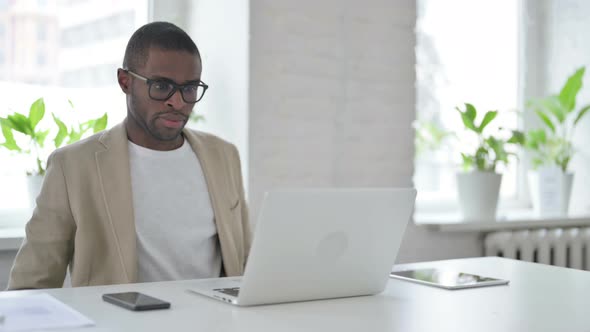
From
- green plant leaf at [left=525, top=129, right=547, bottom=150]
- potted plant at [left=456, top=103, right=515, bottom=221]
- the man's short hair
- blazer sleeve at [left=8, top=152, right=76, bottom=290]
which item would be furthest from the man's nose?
green plant leaf at [left=525, top=129, right=547, bottom=150]

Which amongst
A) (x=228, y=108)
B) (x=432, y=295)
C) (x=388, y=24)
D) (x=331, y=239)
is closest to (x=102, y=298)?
(x=331, y=239)

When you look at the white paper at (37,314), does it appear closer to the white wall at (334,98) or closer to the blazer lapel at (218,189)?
the blazer lapel at (218,189)

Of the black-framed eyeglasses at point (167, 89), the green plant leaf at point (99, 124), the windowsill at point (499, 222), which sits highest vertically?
the black-framed eyeglasses at point (167, 89)

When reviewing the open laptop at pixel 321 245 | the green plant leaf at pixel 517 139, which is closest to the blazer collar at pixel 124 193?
the open laptop at pixel 321 245

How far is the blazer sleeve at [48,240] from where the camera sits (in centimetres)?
198

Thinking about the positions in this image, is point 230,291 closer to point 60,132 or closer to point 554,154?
point 60,132

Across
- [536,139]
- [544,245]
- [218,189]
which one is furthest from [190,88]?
[536,139]

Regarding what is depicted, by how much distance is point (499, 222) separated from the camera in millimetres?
3529

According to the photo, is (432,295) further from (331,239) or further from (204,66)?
(204,66)

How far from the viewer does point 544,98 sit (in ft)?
13.3

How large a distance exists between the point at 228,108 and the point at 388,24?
79cm

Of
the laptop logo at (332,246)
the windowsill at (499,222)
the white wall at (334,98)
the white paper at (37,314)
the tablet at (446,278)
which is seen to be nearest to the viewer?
the white paper at (37,314)

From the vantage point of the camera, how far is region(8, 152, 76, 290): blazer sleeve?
1983mm

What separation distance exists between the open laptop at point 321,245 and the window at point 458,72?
2.15 meters
